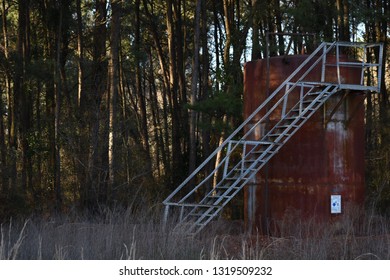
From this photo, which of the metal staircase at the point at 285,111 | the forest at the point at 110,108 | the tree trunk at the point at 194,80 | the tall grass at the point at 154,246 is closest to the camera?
the tall grass at the point at 154,246

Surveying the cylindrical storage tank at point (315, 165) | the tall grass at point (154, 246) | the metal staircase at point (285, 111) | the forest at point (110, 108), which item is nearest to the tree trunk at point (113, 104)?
the forest at point (110, 108)

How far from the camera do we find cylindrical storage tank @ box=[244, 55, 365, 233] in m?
18.4

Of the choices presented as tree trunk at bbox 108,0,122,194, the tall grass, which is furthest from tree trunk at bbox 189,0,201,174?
the tall grass

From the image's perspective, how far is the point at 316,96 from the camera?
60.2 ft

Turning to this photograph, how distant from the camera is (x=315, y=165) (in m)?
18.4

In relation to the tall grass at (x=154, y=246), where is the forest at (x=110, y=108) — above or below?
above

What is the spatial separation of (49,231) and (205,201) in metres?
4.47

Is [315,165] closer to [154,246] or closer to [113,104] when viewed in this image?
[154,246]

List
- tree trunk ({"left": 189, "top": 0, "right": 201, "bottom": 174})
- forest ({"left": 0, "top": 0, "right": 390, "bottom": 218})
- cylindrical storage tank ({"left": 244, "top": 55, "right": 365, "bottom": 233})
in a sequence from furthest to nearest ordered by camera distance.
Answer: tree trunk ({"left": 189, "top": 0, "right": 201, "bottom": 174}), forest ({"left": 0, "top": 0, "right": 390, "bottom": 218}), cylindrical storage tank ({"left": 244, "top": 55, "right": 365, "bottom": 233})

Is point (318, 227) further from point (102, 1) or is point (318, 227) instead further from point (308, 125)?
point (102, 1)

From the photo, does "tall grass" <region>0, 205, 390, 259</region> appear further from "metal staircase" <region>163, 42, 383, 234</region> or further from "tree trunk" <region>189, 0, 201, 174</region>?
"tree trunk" <region>189, 0, 201, 174</region>

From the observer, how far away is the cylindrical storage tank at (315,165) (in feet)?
60.4

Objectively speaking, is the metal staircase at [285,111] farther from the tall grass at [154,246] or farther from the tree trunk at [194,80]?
the tree trunk at [194,80]
